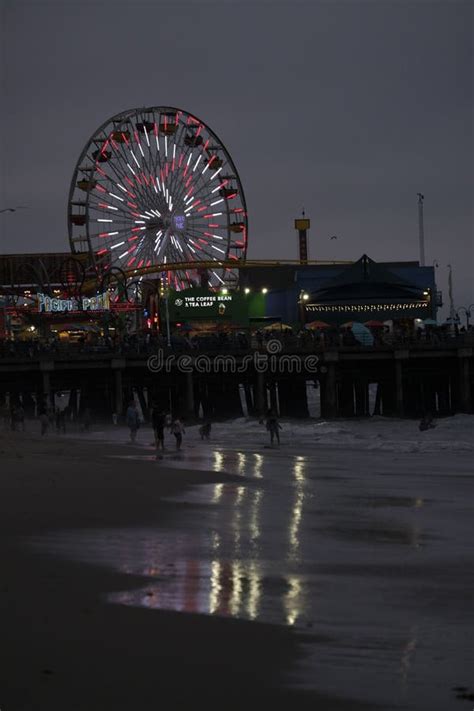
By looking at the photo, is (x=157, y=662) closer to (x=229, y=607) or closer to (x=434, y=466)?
(x=229, y=607)

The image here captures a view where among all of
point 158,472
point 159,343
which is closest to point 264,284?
point 159,343

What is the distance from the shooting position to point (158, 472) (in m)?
20.2

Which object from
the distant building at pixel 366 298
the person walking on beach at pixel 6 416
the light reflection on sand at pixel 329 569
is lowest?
the light reflection on sand at pixel 329 569

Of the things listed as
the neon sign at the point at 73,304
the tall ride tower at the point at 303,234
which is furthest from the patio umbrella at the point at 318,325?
the tall ride tower at the point at 303,234

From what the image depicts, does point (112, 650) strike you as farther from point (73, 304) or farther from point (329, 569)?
point (73, 304)

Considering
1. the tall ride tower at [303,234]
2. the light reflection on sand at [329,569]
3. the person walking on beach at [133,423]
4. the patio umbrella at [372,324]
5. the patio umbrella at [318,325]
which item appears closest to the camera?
the light reflection on sand at [329,569]

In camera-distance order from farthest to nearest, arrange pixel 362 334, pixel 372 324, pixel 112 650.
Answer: pixel 372 324 < pixel 362 334 < pixel 112 650

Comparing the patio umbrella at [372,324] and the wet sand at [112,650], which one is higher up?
the patio umbrella at [372,324]

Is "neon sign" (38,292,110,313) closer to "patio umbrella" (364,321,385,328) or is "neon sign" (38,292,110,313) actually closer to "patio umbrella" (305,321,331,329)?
"patio umbrella" (305,321,331,329)

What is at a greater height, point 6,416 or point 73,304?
point 73,304

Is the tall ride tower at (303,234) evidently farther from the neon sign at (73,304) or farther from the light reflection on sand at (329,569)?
the light reflection on sand at (329,569)

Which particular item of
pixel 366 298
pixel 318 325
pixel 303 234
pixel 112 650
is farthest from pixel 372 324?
pixel 303 234

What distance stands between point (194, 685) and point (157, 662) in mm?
470

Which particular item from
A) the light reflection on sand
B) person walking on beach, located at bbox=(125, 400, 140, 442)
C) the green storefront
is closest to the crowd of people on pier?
the green storefront
